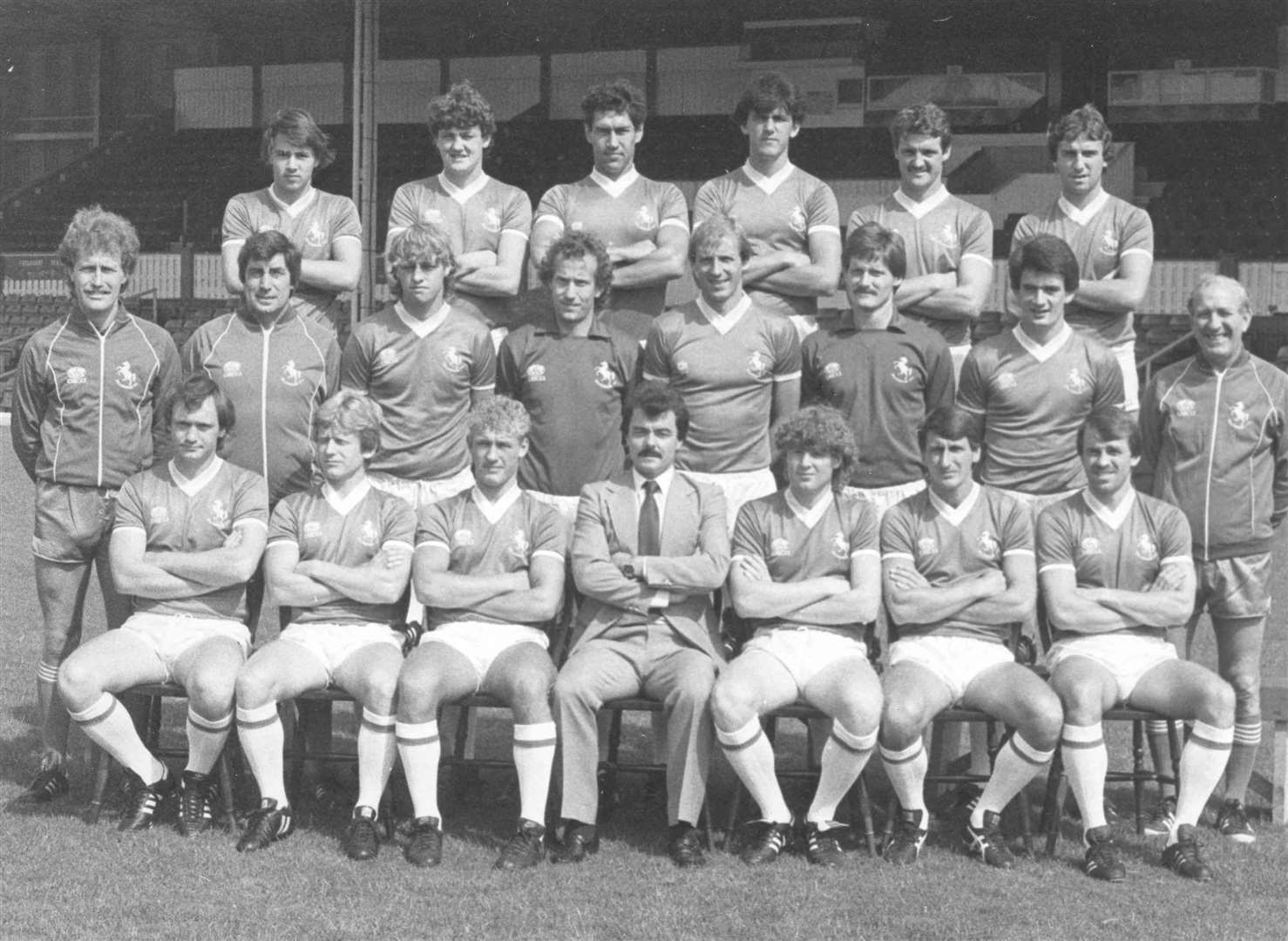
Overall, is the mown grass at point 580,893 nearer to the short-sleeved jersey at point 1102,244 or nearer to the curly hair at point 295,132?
the short-sleeved jersey at point 1102,244

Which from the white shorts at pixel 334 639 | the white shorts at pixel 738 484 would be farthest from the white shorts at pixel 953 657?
the white shorts at pixel 334 639

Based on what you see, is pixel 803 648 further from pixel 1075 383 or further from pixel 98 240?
pixel 98 240

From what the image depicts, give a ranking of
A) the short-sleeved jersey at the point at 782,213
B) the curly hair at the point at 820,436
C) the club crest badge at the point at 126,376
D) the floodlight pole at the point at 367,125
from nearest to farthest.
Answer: the curly hair at the point at 820,436 < the club crest badge at the point at 126,376 < the short-sleeved jersey at the point at 782,213 < the floodlight pole at the point at 367,125

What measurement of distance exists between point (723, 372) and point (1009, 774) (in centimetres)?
171

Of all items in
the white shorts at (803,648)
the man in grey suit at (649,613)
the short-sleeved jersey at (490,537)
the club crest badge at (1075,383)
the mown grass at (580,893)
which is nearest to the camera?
the mown grass at (580,893)

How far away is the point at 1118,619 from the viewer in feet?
16.9

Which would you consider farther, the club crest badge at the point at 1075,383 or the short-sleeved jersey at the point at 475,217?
the short-sleeved jersey at the point at 475,217

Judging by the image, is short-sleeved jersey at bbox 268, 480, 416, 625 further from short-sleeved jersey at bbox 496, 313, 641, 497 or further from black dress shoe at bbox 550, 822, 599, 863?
black dress shoe at bbox 550, 822, 599, 863

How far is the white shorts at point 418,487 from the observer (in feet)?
18.9

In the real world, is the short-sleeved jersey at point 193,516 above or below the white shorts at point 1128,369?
below

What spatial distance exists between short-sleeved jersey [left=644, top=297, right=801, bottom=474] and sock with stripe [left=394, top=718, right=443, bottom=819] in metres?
1.41

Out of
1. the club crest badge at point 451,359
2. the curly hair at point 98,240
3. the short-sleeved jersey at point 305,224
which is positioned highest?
the short-sleeved jersey at point 305,224

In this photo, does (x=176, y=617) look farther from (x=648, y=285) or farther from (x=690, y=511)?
(x=648, y=285)

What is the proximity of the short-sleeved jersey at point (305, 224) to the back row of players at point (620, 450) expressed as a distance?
16cm
